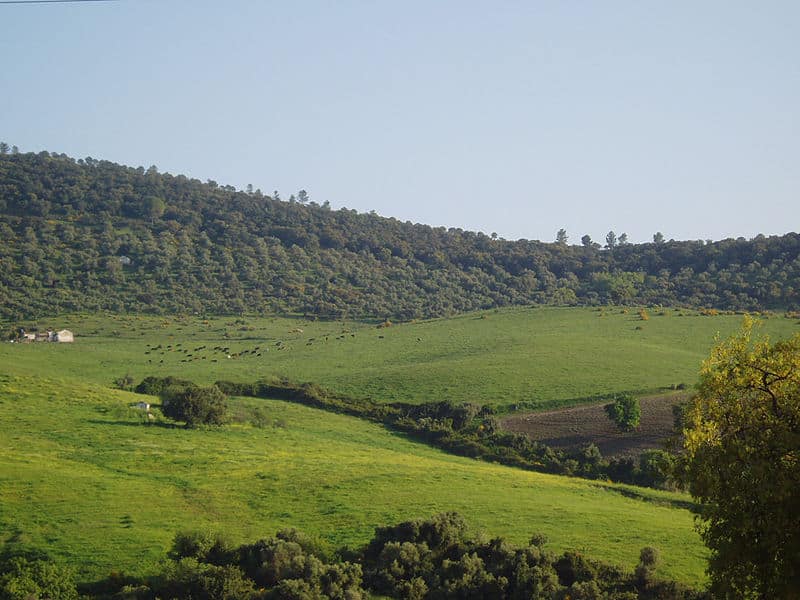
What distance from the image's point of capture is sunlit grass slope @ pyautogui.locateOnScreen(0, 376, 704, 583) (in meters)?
30.7

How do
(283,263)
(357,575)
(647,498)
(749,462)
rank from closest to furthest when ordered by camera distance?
(749,462) → (357,575) → (647,498) → (283,263)

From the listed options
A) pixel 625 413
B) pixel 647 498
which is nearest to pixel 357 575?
pixel 647 498

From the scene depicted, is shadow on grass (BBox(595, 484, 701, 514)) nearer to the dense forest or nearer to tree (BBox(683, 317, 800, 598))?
tree (BBox(683, 317, 800, 598))

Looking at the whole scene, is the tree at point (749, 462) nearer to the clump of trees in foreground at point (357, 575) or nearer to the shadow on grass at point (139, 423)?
the clump of trees in foreground at point (357, 575)

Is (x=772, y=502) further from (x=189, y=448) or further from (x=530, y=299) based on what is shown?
(x=530, y=299)

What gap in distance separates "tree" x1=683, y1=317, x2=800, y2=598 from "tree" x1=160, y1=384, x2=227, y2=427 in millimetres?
40230

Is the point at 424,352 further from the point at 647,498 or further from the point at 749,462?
the point at 749,462

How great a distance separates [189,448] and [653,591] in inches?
1073

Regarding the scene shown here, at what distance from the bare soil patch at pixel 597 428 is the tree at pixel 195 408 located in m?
22.4

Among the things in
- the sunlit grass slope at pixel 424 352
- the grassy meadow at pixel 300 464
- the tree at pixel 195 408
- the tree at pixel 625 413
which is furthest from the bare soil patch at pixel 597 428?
the tree at pixel 195 408

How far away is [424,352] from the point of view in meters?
99.3

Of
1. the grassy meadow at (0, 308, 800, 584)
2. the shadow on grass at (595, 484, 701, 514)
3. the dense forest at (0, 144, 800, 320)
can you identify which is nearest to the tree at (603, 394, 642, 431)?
the grassy meadow at (0, 308, 800, 584)

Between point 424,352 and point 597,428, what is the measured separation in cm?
3925

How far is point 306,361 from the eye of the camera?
3713 inches
